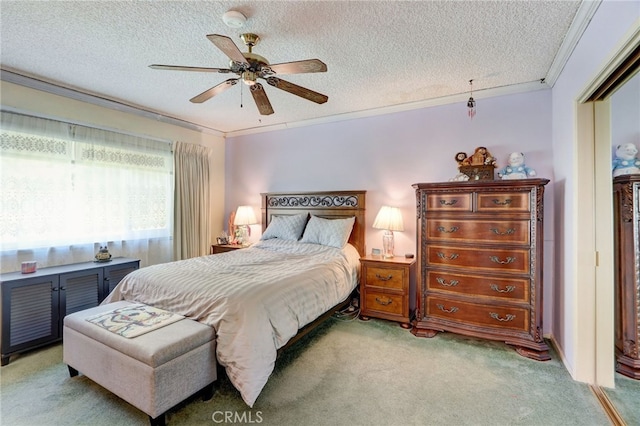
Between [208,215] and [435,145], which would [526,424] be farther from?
[208,215]

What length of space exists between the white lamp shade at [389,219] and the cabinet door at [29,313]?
11.0 feet

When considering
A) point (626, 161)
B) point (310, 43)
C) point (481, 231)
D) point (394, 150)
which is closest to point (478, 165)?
point (481, 231)

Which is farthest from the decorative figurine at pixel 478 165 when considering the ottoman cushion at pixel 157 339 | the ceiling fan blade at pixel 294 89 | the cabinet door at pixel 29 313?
the cabinet door at pixel 29 313

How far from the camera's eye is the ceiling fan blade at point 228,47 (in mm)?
1606

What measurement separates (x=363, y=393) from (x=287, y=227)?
2.36 meters

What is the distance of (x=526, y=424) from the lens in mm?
1754

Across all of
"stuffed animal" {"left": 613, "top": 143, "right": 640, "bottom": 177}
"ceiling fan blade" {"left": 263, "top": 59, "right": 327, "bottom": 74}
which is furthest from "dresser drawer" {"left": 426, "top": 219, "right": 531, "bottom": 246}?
"ceiling fan blade" {"left": 263, "top": 59, "right": 327, "bottom": 74}

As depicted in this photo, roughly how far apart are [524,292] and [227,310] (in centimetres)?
251

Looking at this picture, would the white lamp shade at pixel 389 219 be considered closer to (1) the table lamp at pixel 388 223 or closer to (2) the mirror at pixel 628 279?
(1) the table lamp at pixel 388 223

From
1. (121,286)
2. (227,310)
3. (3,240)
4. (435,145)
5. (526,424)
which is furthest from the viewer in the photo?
(435,145)

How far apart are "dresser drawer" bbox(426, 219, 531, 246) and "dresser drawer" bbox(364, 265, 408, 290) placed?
1.77ft

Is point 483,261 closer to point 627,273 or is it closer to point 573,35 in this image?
point 627,273

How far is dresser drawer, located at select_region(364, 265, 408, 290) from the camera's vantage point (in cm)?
318

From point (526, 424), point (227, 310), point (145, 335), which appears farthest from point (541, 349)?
point (145, 335)
